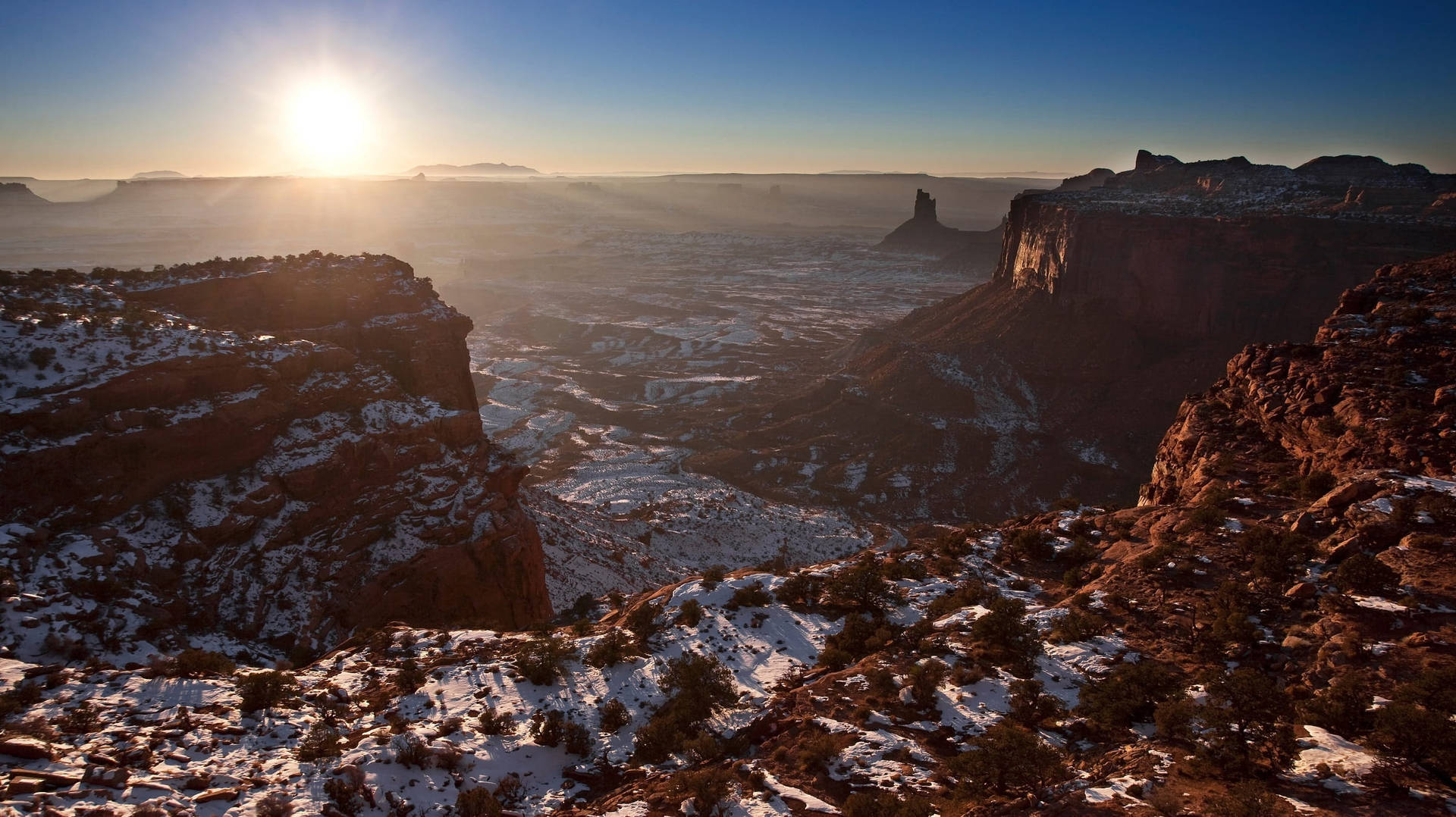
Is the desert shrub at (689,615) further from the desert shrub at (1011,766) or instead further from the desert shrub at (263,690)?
the desert shrub at (263,690)

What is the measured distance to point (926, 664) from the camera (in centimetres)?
1123

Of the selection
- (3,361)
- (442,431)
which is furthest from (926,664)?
(3,361)

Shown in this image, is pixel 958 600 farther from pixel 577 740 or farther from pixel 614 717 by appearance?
pixel 577 740

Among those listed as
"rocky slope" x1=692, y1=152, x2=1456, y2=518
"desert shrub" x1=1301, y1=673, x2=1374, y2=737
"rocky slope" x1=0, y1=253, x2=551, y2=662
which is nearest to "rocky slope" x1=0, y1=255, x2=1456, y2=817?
"desert shrub" x1=1301, y1=673, x2=1374, y2=737

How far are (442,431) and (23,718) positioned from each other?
13.2 metres

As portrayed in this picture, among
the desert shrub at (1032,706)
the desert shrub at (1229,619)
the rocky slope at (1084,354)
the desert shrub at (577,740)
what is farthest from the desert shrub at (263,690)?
the rocky slope at (1084,354)

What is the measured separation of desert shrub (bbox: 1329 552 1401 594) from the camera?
10.3 meters

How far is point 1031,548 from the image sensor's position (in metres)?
16.5

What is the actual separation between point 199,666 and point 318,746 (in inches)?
153

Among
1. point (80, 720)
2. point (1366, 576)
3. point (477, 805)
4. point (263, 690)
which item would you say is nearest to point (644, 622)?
point (477, 805)

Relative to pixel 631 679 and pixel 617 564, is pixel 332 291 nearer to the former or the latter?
pixel 617 564

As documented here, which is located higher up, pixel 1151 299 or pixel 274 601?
pixel 1151 299

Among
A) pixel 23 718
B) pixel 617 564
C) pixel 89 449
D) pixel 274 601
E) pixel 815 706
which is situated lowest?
pixel 617 564

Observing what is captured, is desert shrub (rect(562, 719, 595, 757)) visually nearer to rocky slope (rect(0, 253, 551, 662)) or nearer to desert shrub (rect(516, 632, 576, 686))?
desert shrub (rect(516, 632, 576, 686))
